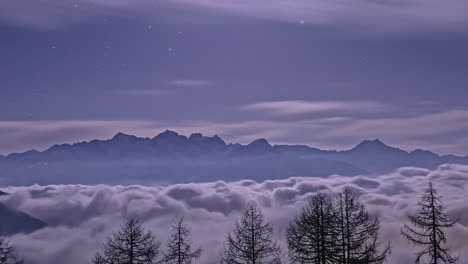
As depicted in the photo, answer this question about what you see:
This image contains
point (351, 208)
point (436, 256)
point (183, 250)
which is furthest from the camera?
point (183, 250)

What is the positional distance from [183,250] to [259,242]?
20.6 feet

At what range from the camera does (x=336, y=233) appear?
101 feet

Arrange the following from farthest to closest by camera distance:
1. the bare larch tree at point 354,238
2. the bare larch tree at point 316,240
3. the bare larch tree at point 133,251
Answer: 1. the bare larch tree at point 133,251
2. the bare larch tree at point 316,240
3. the bare larch tree at point 354,238

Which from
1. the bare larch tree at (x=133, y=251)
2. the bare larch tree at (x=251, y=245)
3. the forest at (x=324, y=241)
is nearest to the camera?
the forest at (x=324, y=241)

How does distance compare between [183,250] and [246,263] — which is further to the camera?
[183,250]

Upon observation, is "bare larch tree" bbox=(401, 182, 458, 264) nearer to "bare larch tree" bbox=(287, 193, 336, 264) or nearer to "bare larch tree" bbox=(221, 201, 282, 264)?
"bare larch tree" bbox=(287, 193, 336, 264)

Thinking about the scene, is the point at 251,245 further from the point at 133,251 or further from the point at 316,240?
the point at 133,251

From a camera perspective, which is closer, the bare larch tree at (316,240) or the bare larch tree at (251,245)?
the bare larch tree at (316,240)

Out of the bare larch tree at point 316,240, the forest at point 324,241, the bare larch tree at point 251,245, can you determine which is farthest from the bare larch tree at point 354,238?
the bare larch tree at point 251,245

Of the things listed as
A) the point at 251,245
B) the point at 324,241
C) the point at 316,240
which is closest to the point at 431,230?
the point at 324,241

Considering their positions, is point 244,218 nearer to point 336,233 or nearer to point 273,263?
point 273,263

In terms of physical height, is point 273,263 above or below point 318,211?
below

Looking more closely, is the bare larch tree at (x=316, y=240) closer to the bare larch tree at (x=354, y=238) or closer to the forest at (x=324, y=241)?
the forest at (x=324, y=241)

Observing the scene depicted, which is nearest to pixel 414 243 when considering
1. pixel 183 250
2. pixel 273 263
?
pixel 273 263
